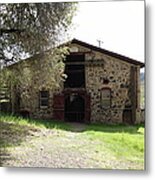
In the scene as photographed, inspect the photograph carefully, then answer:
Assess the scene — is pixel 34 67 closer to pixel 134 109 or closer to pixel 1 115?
pixel 1 115

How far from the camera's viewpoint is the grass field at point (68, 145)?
325 centimetres

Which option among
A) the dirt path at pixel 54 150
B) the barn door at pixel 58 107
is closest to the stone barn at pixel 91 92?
the barn door at pixel 58 107

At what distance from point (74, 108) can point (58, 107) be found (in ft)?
0.35

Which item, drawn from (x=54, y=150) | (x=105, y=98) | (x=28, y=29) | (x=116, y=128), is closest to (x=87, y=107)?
(x=105, y=98)

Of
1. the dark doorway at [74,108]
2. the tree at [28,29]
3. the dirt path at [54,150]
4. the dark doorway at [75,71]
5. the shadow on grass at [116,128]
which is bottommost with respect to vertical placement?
the dirt path at [54,150]

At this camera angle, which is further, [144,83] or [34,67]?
[34,67]

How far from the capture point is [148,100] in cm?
321

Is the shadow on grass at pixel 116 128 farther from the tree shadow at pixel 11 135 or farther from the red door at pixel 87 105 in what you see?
the tree shadow at pixel 11 135

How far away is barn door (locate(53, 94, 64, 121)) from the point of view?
11.1 feet

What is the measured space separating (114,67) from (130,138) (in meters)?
0.48

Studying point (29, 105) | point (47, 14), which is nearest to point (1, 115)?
point (29, 105)

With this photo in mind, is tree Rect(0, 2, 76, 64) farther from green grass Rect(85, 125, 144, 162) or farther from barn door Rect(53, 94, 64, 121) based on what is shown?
green grass Rect(85, 125, 144, 162)

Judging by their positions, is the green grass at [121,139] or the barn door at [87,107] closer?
the green grass at [121,139]

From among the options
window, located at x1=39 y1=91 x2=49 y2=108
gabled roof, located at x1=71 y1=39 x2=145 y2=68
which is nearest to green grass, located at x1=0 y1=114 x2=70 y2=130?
window, located at x1=39 y1=91 x2=49 y2=108
